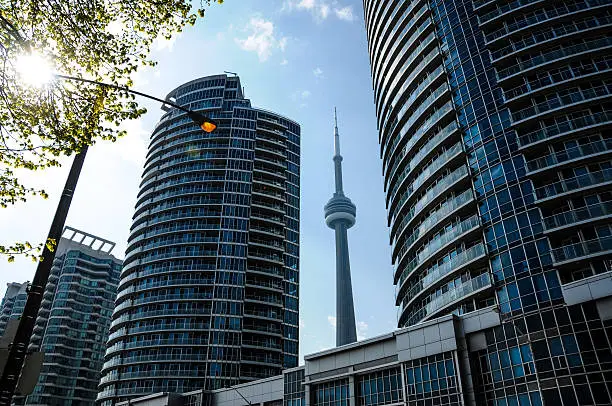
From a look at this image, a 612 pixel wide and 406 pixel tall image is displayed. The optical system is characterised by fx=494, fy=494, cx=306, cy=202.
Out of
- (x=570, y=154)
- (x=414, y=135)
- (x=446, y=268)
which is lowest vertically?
(x=446, y=268)

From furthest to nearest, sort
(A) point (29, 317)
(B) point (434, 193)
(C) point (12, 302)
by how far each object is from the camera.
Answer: (C) point (12, 302)
(B) point (434, 193)
(A) point (29, 317)

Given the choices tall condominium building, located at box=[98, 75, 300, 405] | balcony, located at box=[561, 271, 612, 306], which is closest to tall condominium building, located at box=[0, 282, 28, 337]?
tall condominium building, located at box=[98, 75, 300, 405]

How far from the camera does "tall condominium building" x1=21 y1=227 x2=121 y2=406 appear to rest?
134375mm

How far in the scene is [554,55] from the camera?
58.8 meters

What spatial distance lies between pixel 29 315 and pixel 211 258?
95.0 m

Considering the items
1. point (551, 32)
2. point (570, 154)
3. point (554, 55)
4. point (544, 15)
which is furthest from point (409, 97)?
point (570, 154)

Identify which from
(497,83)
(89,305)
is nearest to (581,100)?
(497,83)

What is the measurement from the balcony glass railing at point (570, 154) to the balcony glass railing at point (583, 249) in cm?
964

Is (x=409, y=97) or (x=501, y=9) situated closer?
(x=501, y=9)

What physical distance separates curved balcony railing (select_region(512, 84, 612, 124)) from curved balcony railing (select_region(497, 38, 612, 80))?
16.7ft

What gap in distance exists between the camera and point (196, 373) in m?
91.3

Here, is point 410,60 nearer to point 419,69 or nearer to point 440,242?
point 419,69

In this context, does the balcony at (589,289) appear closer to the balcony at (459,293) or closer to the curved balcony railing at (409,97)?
the balcony at (459,293)

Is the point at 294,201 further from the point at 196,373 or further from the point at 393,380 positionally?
the point at 393,380
